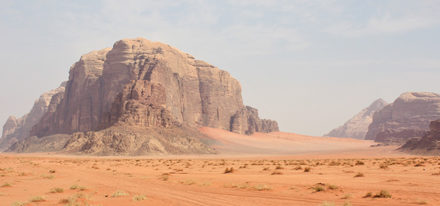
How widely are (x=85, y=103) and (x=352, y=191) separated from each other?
163299mm

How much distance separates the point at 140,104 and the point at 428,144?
83.1 m

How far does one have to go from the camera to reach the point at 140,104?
395ft

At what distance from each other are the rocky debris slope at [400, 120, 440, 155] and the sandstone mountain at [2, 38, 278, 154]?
60.1 meters

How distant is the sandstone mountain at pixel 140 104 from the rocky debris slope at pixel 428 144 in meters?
60.1

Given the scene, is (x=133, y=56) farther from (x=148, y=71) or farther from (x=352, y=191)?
(x=352, y=191)

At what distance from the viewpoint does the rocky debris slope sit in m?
91.0

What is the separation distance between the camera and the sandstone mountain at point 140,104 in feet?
369

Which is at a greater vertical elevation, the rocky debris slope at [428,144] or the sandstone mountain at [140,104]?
the sandstone mountain at [140,104]

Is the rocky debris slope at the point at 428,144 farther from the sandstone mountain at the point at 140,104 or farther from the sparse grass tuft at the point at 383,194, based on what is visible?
the sparse grass tuft at the point at 383,194

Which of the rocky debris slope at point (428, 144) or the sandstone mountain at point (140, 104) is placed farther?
the sandstone mountain at point (140, 104)

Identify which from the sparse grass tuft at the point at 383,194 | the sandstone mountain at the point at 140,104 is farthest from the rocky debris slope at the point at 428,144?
the sparse grass tuft at the point at 383,194

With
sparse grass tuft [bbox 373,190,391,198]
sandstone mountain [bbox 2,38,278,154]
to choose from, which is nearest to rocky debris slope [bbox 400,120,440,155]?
sandstone mountain [bbox 2,38,278,154]

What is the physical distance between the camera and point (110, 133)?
109562 mm

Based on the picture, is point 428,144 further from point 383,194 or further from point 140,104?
point 383,194
